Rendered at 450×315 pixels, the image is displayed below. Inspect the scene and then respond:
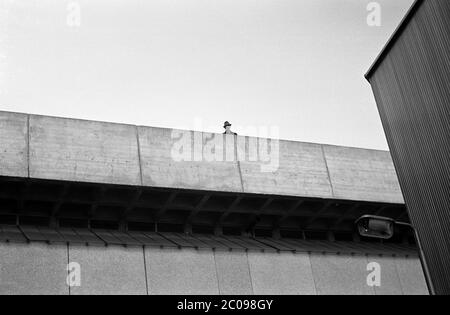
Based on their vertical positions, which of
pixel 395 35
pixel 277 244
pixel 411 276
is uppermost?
pixel 395 35

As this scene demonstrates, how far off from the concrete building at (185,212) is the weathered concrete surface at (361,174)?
0.15 feet

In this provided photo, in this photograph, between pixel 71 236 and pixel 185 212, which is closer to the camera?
pixel 71 236

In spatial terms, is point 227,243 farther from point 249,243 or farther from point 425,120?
point 425,120

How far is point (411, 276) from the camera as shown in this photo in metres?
20.5

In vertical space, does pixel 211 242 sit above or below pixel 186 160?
below

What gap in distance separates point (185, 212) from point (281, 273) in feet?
12.3

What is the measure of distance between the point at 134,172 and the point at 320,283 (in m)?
6.92

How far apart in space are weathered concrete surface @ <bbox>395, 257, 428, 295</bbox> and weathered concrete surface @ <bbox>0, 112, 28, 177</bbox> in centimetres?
1298

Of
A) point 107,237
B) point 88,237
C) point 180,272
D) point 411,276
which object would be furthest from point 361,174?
point 88,237

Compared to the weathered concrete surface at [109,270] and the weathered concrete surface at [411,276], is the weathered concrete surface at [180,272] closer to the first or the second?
the weathered concrete surface at [109,270]

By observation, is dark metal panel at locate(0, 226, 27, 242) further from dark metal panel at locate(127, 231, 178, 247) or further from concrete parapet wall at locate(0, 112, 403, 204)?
dark metal panel at locate(127, 231, 178, 247)

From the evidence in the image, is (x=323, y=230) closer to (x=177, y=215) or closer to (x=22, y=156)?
(x=177, y=215)

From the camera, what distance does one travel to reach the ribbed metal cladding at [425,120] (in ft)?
46.2
